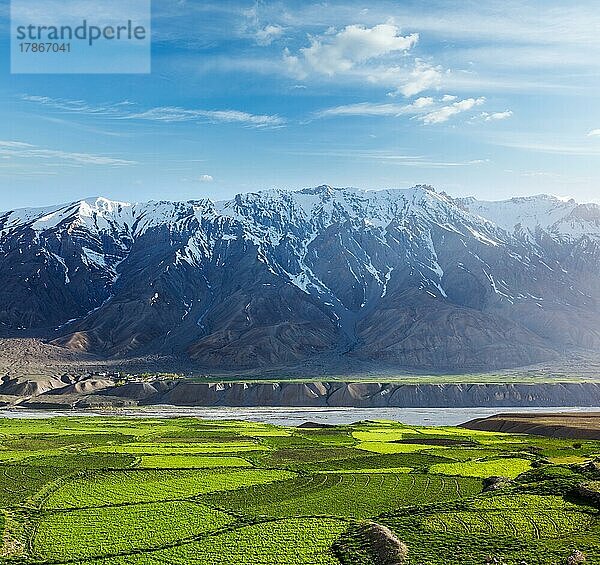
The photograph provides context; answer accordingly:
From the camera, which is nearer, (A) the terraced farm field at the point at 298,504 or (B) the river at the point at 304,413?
(A) the terraced farm field at the point at 298,504

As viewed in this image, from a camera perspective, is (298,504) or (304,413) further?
(304,413)

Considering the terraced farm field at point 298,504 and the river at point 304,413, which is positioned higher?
the terraced farm field at point 298,504

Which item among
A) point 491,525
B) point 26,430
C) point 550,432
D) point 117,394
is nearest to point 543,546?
point 491,525

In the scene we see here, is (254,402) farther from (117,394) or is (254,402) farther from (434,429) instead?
(434,429)

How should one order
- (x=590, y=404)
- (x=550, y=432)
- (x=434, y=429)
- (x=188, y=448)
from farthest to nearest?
(x=590, y=404) → (x=434, y=429) → (x=550, y=432) → (x=188, y=448)

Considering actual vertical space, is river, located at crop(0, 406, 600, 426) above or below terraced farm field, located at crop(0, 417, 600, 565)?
below

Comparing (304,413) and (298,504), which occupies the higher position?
(298,504)

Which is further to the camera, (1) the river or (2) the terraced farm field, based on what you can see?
(1) the river

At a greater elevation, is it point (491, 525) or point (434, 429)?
point (491, 525)
